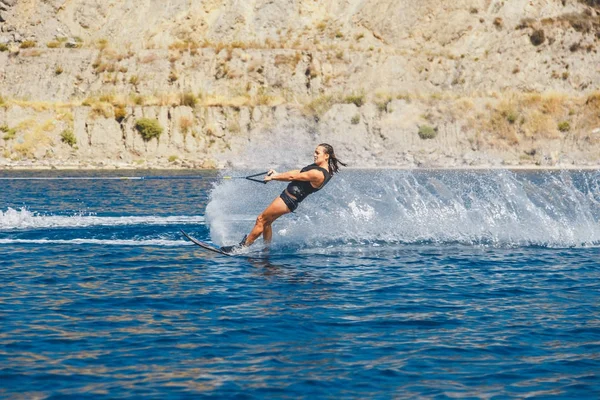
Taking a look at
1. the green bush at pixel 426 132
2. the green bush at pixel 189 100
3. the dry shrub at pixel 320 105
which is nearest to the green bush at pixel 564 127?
the green bush at pixel 426 132

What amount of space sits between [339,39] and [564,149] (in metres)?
18.5

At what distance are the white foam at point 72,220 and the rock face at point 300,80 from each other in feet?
101

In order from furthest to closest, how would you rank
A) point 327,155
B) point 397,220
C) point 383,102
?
point 383,102 → point 397,220 → point 327,155

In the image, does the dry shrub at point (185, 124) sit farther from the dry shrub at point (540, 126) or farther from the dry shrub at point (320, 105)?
the dry shrub at point (540, 126)

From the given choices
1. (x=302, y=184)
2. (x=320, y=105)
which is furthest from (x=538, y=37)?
(x=302, y=184)

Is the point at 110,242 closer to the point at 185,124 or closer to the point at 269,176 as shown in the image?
the point at 269,176

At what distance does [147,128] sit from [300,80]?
1152cm

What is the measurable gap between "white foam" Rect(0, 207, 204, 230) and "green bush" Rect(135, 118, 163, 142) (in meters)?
32.6

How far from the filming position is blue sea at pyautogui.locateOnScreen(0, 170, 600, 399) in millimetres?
7492

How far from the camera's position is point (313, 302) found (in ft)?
34.7

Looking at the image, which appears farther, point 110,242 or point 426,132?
point 426,132

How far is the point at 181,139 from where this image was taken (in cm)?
5372

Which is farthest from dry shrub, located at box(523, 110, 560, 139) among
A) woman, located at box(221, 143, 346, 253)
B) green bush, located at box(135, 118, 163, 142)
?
woman, located at box(221, 143, 346, 253)

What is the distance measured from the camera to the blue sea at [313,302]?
24.6 ft
